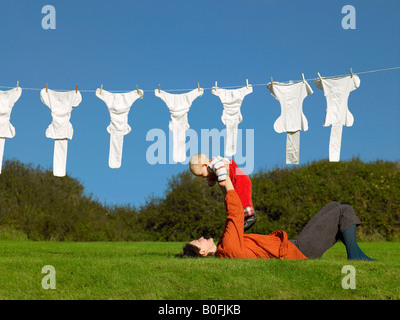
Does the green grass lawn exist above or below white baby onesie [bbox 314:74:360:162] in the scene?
below

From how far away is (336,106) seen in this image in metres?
8.95

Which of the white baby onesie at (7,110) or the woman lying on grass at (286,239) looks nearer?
the woman lying on grass at (286,239)

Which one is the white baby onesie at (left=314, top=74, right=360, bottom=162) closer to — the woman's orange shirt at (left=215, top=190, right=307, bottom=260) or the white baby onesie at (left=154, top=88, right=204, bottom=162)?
the white baby onesie at (left=154, top=88, right=204, bottom=162)

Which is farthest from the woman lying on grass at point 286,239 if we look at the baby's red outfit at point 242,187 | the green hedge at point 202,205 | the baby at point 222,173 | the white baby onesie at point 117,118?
the green hedge at point 202,205

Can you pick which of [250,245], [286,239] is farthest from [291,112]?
[250,245]

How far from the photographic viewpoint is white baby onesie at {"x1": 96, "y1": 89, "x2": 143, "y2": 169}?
9555 mm

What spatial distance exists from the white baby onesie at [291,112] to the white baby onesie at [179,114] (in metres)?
1.69

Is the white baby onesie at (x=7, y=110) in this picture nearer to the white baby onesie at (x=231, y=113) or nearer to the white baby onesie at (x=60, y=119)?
the white baby onesie at (x=60, y=119)

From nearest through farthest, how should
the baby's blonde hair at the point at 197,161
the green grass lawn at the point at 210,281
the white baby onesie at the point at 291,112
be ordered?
the green grass lawn at the point at 210,281 < the baby's blonde hair at the point at 197,161 < the white baby onesie at the point at 291,112

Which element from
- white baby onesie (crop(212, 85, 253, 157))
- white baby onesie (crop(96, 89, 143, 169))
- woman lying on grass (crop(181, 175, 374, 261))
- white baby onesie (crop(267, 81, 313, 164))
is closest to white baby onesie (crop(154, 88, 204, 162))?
white baby onesie (crop(212, 85, 253, 157))

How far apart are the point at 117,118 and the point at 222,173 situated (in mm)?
5546

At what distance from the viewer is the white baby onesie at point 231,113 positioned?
934 cm

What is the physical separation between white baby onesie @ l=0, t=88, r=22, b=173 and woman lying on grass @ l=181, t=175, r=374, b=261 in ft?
20.8

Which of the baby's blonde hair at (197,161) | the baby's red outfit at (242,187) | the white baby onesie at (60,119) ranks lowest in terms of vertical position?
the baby's red outfit at (242,187)
